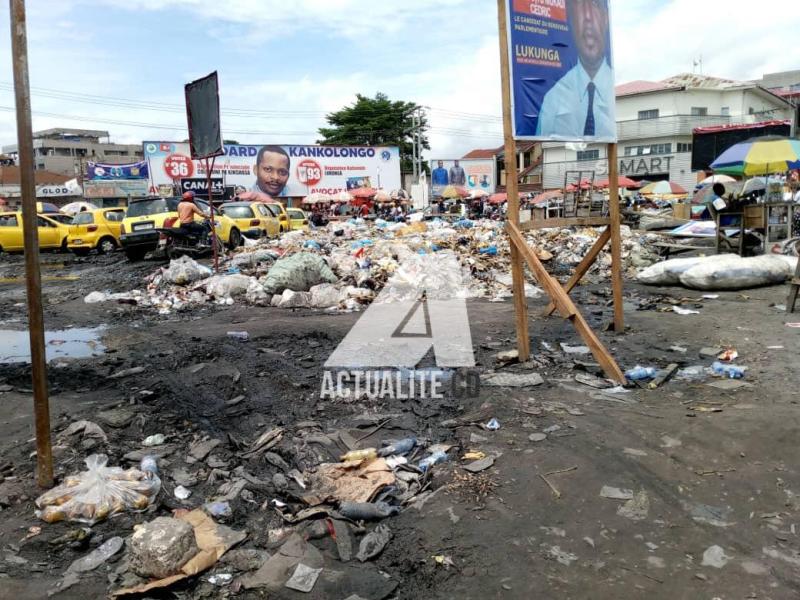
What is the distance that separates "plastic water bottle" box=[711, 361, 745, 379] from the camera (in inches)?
183

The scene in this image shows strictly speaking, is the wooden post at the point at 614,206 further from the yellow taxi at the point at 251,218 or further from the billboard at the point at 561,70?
the yellow taxi at the point at 251,218

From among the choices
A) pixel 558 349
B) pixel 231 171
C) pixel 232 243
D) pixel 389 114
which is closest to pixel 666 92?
pixel 389 114

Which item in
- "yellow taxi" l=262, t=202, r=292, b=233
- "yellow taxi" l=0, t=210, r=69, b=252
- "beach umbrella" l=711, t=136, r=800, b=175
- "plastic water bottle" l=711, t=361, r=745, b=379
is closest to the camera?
"plastic water bottle" l=711, t=361, r=745, b=379

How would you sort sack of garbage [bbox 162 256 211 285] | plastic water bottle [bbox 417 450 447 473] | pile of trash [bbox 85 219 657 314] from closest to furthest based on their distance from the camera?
plastic water bottle [bbox 417 450 447 473]
pile of trash [bbox 85 219 657 314]
sack of garbage [bbox 162 256 211 285]

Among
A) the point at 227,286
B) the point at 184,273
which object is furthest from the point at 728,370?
the point at 184,273

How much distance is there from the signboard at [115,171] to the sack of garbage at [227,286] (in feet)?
118

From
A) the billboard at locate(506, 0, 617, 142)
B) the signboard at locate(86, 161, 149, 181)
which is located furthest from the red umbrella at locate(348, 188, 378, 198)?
the billboard at locate(506, 0, 617, 142)

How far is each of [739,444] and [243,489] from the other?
2868 mm

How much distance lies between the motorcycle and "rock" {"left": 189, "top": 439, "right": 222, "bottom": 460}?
10.5 meters

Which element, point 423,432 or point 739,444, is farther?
point 423,432

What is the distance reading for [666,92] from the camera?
43188 millimetres

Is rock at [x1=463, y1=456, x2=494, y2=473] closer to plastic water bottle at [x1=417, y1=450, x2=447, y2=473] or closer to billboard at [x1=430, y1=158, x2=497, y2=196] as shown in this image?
plastic water bottle at [x1=417, y1=450, x2=447, y2=473]

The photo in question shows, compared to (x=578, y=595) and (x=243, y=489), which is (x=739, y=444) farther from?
(x=243, y=489)

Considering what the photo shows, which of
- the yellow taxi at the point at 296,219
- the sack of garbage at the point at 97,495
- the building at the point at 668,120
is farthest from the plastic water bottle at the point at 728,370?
the building at the point at 668,120
